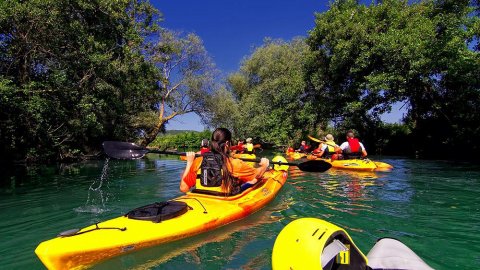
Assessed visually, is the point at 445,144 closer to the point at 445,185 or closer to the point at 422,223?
the point at 445,185

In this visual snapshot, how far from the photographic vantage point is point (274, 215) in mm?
5418

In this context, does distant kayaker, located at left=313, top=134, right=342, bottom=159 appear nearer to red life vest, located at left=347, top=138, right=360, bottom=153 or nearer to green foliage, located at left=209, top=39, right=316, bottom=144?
red life vest, located at left=347, top=138, right=360, bottom=153

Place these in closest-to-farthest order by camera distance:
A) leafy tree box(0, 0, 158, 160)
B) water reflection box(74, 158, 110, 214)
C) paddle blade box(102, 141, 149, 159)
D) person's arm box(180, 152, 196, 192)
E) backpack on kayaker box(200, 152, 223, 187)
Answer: backpack on kayaker box(200, 152, 223, 187) < person's arm box(180, 152, 196, 192) < paddle blade box(102, 141, 149, 159) < water reflection box(74, 158, 110, 214) < leafy tree box(0, 0, 158, 160)

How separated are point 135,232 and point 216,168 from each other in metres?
1.56

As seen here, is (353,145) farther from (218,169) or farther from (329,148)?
(218,169)

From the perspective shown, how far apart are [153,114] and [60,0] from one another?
33.7ft

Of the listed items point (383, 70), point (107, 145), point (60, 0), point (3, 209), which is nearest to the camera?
point (107, 145)

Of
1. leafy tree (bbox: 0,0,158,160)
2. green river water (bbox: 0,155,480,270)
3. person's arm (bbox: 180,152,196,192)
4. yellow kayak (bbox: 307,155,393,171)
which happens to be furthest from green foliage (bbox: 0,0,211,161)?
yellow kayak (bbox: 307,155,393,171)

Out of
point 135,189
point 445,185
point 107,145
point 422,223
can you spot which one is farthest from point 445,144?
point 107,145

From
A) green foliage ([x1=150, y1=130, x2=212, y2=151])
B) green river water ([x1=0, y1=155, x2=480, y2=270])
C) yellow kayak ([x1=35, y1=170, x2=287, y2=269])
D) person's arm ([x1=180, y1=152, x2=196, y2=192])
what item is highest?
green foliage ([x1=150, y1=130, x2=212, y2=151])

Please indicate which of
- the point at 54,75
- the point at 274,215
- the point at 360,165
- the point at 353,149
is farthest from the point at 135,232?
the point at 54,75

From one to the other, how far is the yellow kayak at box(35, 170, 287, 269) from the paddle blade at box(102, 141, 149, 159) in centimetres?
122

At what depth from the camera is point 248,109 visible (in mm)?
25922

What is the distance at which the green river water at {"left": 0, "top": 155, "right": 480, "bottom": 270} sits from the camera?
3.61 meters
